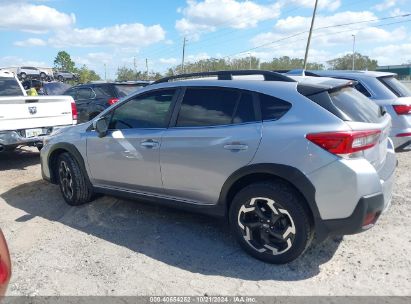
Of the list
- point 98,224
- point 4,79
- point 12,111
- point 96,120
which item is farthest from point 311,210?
point 4,79

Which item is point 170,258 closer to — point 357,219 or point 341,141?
point 357,219

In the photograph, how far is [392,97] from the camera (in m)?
6.24

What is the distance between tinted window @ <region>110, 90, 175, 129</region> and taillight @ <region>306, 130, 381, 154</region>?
1673 mm

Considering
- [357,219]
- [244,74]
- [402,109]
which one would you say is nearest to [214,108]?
[244,74]

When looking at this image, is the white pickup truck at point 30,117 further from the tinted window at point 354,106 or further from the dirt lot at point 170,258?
the tinted window at point 354,106

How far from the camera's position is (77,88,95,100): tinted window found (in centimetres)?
1058

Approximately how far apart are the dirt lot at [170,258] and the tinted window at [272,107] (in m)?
1.33

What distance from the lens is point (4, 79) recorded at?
28.2 feet

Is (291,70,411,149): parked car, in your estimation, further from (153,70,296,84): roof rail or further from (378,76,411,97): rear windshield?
(153,70,296,84): roof rail

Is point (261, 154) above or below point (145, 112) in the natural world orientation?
below

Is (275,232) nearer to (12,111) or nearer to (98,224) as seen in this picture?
(98,224)

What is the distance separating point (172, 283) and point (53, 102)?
5.44 m

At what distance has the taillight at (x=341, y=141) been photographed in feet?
10.1

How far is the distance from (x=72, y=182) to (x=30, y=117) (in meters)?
2.69
